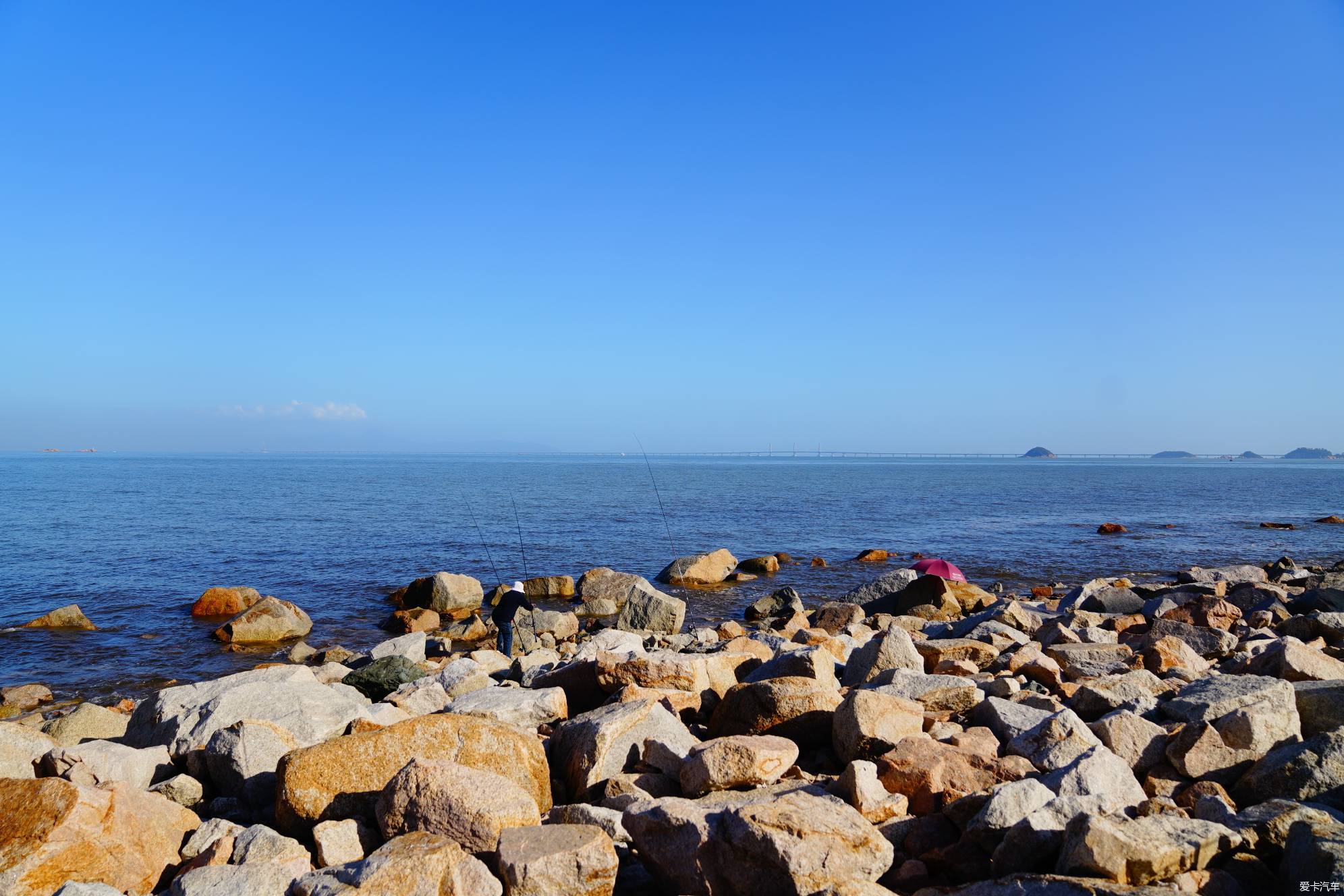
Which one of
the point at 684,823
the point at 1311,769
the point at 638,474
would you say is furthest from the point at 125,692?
the point at 638,474

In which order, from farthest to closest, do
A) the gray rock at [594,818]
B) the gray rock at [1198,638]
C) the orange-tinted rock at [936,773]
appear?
the gray rock at [1198,638] → the orange-tinted rock at [936,773] → the gray rock at [594,818]

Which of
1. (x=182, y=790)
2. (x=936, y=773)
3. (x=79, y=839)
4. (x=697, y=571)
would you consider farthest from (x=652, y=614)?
(x=79, y=839)

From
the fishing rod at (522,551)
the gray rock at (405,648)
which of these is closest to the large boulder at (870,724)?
the gray rock at (405,648)

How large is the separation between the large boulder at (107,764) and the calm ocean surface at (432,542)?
8.32 metres

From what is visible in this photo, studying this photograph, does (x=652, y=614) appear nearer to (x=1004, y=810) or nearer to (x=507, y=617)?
(x=507, y=617)

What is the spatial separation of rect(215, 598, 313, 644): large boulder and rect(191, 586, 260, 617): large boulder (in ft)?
6.68

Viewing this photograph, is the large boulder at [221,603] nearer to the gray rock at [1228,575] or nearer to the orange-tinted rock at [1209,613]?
the orange-tinted rock at [1209,613]

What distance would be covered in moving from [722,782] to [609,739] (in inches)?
38.9

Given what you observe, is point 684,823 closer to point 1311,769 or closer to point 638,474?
point 1311,769

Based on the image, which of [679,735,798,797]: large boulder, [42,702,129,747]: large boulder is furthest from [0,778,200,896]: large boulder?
[42,702,129,747]: large boulder

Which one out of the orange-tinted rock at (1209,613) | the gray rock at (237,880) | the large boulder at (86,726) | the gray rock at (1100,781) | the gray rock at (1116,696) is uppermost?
the gray rock at (1100,781)

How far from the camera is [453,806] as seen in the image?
4555mm

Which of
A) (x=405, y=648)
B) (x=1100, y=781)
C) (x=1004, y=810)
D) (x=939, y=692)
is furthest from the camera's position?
(x=405, y=648)

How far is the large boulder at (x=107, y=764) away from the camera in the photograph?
5832 mm
